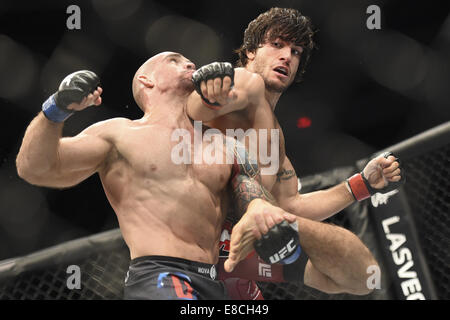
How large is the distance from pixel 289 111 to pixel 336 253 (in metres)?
1.26

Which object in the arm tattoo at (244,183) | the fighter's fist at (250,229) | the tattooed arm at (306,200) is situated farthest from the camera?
the tattooed arm at (306,200)

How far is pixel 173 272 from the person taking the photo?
1.39 m

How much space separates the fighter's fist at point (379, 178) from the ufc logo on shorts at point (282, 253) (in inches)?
28.7

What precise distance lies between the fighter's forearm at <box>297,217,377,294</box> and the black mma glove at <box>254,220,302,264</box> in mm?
197

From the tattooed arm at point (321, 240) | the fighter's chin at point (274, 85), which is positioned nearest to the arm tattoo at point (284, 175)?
the fighter's chin at point (274, 85)

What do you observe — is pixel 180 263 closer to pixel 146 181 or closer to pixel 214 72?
pixel 146 181

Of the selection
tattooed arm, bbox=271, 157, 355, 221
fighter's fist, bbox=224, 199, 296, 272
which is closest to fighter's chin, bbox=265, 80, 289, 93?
tattooed arm, bbox=271, 157, 355, 221

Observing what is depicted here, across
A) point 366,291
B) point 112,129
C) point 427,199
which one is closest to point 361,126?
point 427,199

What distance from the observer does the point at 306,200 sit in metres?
2.07


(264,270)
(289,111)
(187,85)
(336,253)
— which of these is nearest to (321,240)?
(336,253)

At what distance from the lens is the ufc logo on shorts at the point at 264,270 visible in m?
1.84

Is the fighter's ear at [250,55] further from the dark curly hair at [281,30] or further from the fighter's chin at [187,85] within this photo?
the fighter's chin at [187,85]

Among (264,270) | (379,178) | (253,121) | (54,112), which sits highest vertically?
(54,112)
